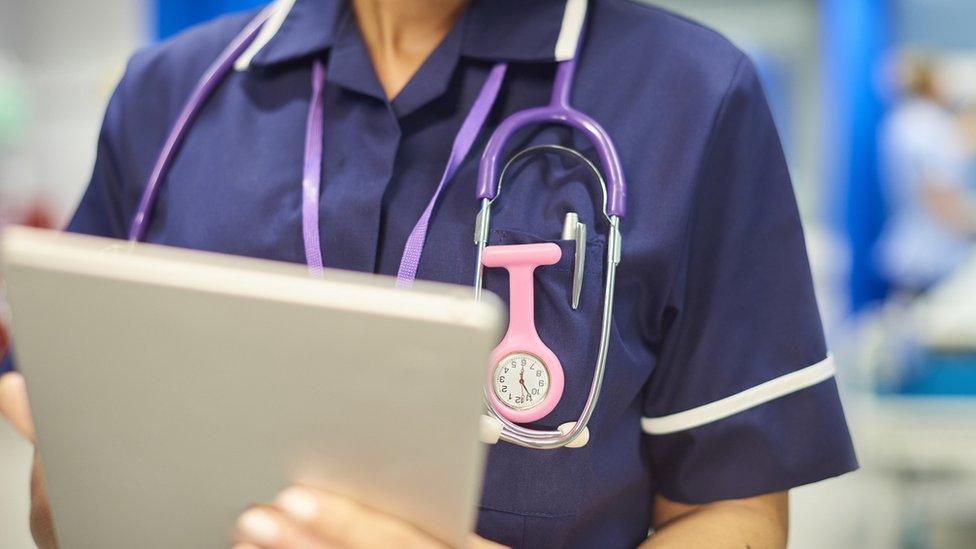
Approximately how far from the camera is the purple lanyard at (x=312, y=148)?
782mm

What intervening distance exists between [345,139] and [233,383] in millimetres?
398

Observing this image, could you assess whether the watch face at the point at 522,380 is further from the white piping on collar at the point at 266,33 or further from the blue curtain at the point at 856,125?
the blue curtain at the point at 856,125

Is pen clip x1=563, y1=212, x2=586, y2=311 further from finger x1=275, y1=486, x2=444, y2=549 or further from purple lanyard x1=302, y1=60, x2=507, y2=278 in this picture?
finger x1=275, y1=486, x2=444, y2=549

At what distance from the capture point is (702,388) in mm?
808

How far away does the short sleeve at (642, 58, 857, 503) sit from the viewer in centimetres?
80

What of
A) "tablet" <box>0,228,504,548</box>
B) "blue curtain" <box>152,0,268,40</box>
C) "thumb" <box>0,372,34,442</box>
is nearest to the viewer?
"tablet" <box>0,228,504,548</box>

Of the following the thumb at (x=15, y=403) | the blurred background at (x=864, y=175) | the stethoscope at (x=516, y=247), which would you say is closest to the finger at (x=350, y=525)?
the stethoscope at (x=516, y=247)

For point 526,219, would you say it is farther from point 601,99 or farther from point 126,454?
point 126,454

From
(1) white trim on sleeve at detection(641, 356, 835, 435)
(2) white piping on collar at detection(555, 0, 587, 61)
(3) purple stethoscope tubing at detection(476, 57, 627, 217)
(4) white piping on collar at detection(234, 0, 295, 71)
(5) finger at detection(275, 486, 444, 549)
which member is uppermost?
(2) white piping on collar at detection(555, 0, 587, 61)

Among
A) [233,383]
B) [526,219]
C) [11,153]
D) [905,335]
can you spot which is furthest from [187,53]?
[11,153]

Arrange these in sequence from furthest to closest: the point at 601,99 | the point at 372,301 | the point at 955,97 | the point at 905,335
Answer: the point at 955,97
the point at 905,335
the point at 601,99
the point at 372,301

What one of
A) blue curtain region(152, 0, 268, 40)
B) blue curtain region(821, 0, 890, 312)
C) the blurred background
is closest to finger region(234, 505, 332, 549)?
the blurred background

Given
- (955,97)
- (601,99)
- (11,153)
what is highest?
(601,99)

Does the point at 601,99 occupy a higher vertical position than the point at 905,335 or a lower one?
higher
